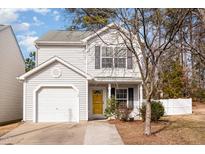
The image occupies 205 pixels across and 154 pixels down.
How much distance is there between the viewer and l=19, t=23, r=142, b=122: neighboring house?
21.1 m

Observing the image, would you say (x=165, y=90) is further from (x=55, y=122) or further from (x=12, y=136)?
(x=12, y=136)

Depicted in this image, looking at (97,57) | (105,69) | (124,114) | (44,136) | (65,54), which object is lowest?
(44,136)

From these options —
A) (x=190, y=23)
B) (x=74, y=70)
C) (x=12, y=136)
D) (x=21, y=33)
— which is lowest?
(x=12, y=136)

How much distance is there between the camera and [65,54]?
78.4ft

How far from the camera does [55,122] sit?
21.0m

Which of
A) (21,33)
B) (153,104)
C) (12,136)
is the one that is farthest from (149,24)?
(21,33)

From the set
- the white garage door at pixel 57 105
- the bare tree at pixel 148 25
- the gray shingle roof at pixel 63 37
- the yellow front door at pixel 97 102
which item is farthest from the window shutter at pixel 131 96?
the bare tree at pixel 148 25

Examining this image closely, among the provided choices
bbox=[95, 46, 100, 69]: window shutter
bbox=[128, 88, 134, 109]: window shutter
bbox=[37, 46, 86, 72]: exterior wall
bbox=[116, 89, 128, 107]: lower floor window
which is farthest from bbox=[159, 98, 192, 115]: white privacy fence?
bbox=[37, 46, 86, 72]: exterior wall

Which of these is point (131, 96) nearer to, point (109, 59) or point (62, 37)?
point (109, 59)

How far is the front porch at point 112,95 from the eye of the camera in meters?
23.6

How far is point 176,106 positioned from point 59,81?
1153 cm

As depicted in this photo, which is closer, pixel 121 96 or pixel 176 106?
pixel 121 96

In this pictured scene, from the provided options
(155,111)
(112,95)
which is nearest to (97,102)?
(112,95)
